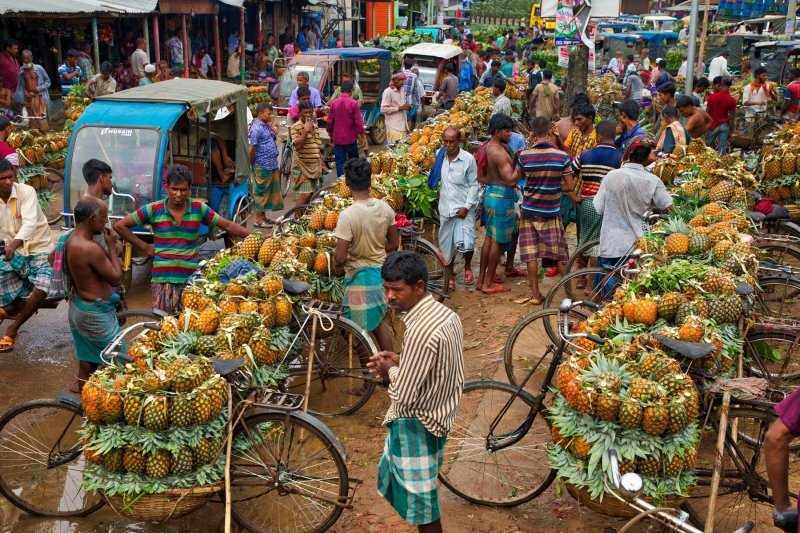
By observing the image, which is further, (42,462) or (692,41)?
(692,41)

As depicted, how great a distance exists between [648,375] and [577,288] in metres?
4.25

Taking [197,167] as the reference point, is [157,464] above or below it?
below

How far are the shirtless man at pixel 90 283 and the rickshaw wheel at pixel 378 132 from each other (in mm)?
13437

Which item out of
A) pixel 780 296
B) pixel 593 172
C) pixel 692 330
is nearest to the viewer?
pixel 692 330

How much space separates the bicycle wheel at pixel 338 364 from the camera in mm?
6438

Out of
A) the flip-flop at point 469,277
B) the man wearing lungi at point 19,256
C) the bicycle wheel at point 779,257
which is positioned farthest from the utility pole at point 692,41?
the man wearing lungi at point 19,256

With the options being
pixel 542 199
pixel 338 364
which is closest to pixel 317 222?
pixel 338 364

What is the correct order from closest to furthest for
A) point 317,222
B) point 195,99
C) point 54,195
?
point 317,222 < point 195,99 < point 54,195

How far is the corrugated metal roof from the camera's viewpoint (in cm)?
1644

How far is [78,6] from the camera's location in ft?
60.8

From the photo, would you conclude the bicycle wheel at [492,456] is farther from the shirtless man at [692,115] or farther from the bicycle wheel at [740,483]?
the shirtless man at [692,115]

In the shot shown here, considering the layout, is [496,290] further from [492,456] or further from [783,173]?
[492,456]

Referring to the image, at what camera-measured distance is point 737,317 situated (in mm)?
5711

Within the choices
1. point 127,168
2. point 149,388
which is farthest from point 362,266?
point 127,168
